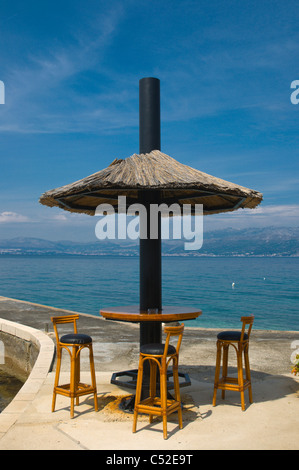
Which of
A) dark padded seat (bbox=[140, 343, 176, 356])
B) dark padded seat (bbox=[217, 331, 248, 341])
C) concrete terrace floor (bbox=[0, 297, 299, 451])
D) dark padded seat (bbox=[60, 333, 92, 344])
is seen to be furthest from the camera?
dark padded seat (bbox=[217, 331, 248, 341])

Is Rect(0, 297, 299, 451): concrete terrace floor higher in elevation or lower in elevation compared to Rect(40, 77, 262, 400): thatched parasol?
lower

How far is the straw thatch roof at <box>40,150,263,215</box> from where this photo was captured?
496 cm

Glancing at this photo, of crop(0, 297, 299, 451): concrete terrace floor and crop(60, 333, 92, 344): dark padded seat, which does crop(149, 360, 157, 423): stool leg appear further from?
crop(60, 333, 92, 344): dark padded seat

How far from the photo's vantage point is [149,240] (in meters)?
5.67

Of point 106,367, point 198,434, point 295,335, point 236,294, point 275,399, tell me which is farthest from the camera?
point 236,294

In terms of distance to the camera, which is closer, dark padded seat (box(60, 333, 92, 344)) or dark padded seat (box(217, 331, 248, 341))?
dark padded seat (box(60, 333, 92, 344))

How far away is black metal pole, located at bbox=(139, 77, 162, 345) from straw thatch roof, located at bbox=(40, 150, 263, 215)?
0.62ft

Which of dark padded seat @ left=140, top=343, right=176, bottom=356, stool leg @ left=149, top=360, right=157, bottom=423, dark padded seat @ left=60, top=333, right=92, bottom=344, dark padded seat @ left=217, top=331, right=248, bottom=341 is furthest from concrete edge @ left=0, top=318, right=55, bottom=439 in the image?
dark padded seat @ left=217, top=331, right=248, bottom=341

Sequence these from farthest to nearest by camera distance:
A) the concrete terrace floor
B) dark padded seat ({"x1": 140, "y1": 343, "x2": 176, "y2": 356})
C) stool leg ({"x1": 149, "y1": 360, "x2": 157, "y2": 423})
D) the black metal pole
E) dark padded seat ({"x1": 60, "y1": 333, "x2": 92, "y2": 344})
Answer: the black metal pole → stool leg ({"x1": 149, "y1": 360, "x2": 157, "y2": 423}) → dark padded seat ({"x1": 60, "y1": 333, "x2": 92, "y2": 344}) → dark padded seat ({"x1": 140, "y1": 343, "x2": 176, "y2": 356}) → the concrete terrace floor

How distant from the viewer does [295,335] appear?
11.4 meters

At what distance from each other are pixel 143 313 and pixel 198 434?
137 centimetres

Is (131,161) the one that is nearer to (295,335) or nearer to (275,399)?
(275,399)

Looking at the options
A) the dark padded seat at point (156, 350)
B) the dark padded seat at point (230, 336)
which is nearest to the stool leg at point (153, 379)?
the dark padded seat at point (156, 350)
